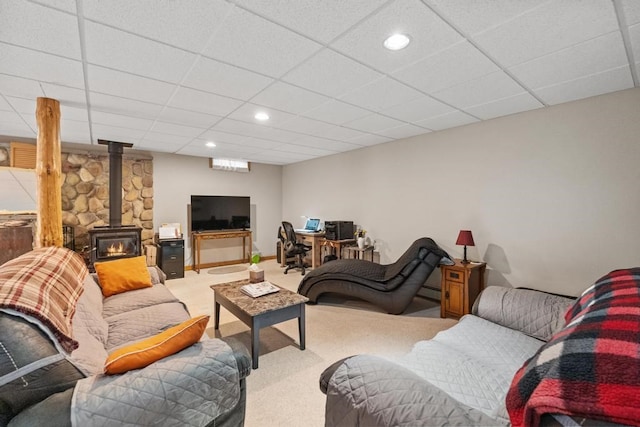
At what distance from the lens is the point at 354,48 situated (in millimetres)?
1876

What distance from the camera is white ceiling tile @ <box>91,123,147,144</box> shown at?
149 inches

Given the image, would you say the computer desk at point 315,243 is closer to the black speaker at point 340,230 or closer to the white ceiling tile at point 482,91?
the black speaker at point 340,230

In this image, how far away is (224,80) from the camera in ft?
7.70

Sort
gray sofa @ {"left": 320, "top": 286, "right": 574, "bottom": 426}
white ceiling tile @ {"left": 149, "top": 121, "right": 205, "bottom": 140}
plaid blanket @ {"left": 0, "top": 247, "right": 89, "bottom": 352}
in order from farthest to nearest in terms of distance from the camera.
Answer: white ceiling tile @ {"left": 149, "top": 121, "right": 205, "bottom": 140} < plaid blanket @ {"left": 0, "top": 247, "right": 89, "bottom": 352} < gray sofa @ {"left": 320, "top": 286, "right": 574, "bottom": 426}

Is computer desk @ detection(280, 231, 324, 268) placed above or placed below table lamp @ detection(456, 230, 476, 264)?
below

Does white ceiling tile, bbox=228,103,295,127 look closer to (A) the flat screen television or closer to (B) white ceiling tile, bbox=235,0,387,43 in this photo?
(B) white ceiling tile, bbox=235,0,387,43

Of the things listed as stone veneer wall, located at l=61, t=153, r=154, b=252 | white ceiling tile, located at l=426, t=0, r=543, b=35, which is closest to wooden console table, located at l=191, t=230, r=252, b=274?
stone veneer wall, located at l=61, t=153, r=154, b=252

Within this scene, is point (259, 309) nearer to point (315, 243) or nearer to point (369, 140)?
point (369, 140)

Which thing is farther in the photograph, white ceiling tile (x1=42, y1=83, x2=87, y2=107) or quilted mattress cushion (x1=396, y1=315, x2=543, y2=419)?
white ceiling tile (x1=42, y1=83, x2=87, y2=107)

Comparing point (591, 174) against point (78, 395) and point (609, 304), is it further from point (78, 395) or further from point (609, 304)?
point (78, 395)

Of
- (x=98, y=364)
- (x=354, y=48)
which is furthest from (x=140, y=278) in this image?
(x=354, y=48)

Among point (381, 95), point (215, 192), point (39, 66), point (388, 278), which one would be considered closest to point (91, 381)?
point (39, 66)

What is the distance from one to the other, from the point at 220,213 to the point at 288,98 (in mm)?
4261

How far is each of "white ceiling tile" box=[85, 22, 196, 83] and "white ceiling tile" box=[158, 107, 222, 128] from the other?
904 millimetres
